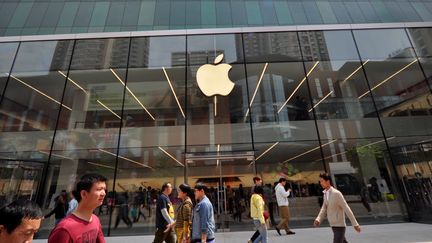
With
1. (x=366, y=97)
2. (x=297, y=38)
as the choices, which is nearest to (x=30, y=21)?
(x=297, y=38)

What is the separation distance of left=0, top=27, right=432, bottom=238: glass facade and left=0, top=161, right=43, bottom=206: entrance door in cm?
5

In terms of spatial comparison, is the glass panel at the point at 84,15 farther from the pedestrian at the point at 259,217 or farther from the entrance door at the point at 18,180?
the pedestrian at the point at 259,217

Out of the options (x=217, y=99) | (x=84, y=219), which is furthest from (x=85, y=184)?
(x=217, y=99)

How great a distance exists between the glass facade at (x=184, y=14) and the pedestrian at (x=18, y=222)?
13.6 m

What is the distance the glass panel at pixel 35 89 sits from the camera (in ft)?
41.7

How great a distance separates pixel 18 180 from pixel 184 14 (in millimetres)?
11511

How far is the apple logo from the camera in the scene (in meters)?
12.8

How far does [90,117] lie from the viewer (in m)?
13.1

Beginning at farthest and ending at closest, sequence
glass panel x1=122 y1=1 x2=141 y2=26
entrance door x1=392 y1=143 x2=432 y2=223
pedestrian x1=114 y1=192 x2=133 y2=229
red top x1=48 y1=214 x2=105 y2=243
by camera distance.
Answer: glass panel x1=122 y1=1 x2=141 y2=26 → pedestrian x1=114 y1=192 x2=133 y2=229 → entrance door x1=392 y1=143 x2=432 y2=223 → red top x1=48 y1=214 x2=105 y2=243

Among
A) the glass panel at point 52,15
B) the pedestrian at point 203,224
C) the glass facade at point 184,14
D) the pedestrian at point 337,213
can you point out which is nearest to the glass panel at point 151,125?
the glass facade at point 184,14

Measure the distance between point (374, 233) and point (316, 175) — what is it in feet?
15.0

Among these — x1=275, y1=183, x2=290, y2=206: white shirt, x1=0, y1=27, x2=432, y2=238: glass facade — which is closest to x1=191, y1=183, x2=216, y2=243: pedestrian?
x1=275, y1=183, x2=290, y2=206: white shirt

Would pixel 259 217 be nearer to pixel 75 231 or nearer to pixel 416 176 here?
pixel 75 231

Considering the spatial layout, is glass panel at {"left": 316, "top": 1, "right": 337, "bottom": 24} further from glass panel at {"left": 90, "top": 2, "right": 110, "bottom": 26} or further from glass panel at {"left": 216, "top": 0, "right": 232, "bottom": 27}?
glass panel at {"left": 90, "top": 2, "right": 110, "bottom": 26}
